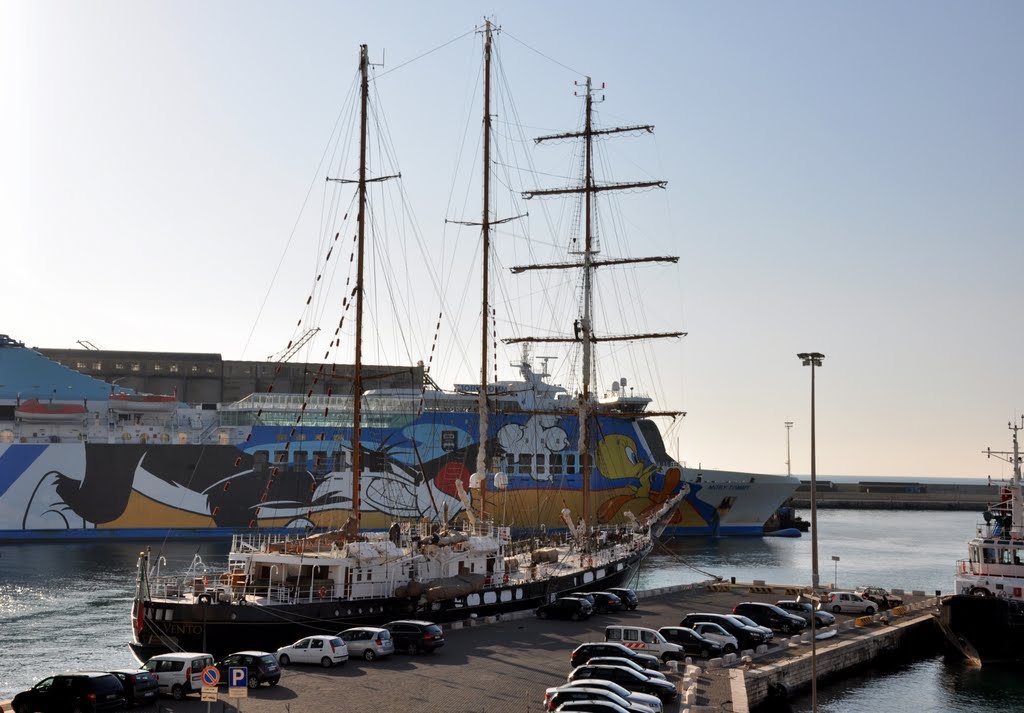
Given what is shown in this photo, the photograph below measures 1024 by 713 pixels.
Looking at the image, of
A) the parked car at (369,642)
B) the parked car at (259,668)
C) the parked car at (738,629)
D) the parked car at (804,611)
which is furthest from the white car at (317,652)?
the parked car at (804,611)

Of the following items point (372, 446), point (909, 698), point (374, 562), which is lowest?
point (909, 698)

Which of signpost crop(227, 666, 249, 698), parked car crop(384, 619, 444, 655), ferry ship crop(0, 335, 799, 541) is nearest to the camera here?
signpost crop(227, 666, 249, 698)

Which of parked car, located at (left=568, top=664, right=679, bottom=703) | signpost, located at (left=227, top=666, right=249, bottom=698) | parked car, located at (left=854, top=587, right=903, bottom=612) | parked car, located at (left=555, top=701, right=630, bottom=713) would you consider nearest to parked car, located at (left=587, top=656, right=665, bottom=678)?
parked car, located at (left=568, top=664, right=679, bottom=703)

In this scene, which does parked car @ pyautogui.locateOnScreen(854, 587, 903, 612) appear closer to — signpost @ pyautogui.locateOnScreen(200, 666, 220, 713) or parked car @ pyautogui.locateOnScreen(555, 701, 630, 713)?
parked car @ pyautogui.locateOnScreen(555, 701, 630, 713)

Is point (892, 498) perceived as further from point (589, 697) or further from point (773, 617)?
point (589, 697)

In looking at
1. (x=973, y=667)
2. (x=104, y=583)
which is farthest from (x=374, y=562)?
(x=104, y=583)

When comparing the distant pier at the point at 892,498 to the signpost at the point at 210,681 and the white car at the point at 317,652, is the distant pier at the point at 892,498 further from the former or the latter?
the signpost at the point at 210,681

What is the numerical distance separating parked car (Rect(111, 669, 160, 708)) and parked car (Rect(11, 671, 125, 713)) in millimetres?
229

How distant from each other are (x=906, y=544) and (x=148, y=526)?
63.0 meters

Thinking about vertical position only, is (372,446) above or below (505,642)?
above

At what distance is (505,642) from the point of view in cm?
3070

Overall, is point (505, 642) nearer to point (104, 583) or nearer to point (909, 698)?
point (909, 698)

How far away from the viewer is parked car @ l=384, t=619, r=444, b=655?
28047 mm

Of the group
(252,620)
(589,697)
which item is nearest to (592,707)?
(589,697)
